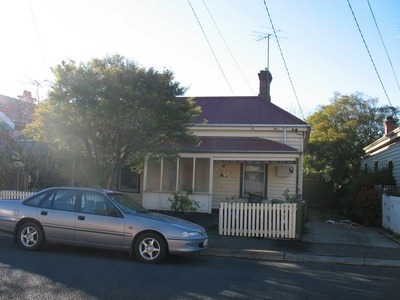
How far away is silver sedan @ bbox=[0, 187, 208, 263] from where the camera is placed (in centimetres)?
776

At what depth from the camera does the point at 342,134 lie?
1071 inches

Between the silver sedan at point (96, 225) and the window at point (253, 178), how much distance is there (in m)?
9.42

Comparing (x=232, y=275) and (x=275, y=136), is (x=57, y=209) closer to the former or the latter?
(x=232, y=275)

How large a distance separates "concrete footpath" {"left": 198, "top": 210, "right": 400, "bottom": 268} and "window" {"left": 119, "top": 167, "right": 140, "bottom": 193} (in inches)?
317

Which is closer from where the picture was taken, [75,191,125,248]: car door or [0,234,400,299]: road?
[0,234,400,299]: road

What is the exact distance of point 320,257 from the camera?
29.1 ft

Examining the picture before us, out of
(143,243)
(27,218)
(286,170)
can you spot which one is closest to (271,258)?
(143,243)

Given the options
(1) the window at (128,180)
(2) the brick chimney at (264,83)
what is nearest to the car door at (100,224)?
(1) the window at (128,180)

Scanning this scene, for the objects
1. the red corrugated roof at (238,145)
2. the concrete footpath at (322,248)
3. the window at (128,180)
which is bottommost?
the concrete footpath at (322,248)

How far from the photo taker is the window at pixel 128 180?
18484 mm

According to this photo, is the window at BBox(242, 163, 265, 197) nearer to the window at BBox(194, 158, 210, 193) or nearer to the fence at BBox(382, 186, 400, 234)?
the window at BBox(194, 158, 210, 193)

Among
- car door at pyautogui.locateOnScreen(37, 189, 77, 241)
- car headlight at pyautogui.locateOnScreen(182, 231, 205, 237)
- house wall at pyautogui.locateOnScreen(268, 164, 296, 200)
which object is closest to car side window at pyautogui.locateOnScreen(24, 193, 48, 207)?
car door at pyautogui.locateOnScreen(37, 189, 77, 241)

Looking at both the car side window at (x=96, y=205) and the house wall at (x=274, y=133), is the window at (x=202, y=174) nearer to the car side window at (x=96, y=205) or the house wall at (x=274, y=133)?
the house wall at (x=274, y=133)

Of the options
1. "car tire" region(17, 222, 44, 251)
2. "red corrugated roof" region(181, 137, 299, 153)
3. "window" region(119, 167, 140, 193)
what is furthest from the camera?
"window" region(119, 167, 140, 193)
